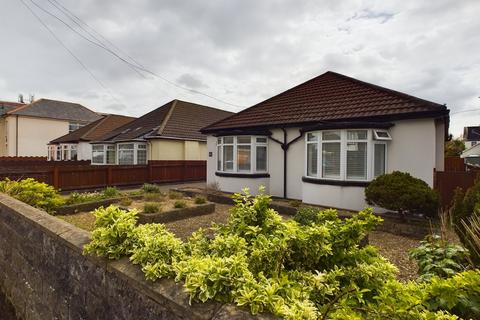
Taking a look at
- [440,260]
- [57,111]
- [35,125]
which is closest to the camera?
[440,260]

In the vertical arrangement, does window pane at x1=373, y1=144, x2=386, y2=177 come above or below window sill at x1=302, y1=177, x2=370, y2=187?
above

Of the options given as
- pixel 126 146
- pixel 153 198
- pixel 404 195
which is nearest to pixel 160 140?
pixel 126 146

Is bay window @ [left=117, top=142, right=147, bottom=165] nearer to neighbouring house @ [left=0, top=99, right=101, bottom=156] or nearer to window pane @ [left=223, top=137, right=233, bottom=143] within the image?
window pane @ [left=223, top=137, right=233, bottom=143]

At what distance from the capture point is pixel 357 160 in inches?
362

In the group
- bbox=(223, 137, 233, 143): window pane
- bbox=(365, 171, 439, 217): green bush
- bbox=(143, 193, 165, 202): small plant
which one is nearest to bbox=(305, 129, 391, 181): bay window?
bbox=(365, 171, 439, 217): green bush

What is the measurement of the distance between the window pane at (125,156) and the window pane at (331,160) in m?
15.5

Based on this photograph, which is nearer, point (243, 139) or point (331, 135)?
point (331, 135)

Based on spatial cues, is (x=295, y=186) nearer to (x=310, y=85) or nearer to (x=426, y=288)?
(x=310, y=85)

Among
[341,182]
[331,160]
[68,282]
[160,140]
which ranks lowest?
[68,282]

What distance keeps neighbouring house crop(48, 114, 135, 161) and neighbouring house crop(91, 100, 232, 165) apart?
5202 millimetres

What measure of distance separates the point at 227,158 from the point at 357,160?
243 inches

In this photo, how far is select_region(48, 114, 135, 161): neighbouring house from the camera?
28016mm

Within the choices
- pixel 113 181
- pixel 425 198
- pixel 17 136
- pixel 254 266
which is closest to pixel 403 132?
pixel 425 198

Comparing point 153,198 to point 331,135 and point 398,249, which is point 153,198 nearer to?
point 331,135
